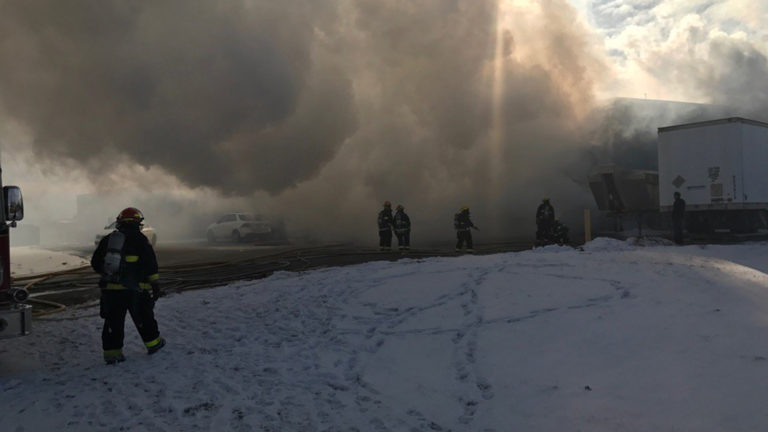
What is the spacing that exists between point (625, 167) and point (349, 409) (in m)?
22.0

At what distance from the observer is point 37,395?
431 cm

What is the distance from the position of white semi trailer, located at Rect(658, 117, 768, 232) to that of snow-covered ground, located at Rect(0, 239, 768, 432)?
A: 1152 cm

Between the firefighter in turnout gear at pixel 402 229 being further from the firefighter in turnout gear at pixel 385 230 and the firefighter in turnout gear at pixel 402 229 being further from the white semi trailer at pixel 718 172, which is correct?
the white semi trailer at pixel 718 172

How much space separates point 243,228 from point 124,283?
65.4 ft

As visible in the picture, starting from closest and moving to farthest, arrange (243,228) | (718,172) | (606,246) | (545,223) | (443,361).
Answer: (443,361)
(606,246)
(545,223)
(718,172)
(243,228)

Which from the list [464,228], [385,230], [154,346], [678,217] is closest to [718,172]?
[678,217]

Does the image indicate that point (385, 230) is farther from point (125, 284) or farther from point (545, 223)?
point (125, 284)

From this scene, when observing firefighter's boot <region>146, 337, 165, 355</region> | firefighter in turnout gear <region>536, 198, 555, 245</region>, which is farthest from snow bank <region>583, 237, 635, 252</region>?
firefighter's boot <region>146, 337, 165, 355</region>

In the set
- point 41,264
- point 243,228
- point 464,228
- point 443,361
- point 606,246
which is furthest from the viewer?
point 243,228

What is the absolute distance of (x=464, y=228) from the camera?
1573 centimetres

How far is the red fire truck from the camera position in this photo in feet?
15.2

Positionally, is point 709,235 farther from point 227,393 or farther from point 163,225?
point 163,225

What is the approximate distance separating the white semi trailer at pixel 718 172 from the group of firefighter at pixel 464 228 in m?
4.83

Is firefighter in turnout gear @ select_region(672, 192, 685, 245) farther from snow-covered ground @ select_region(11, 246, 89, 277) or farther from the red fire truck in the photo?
snow-covered ground @ select_region(11, 246, 89, 277)
